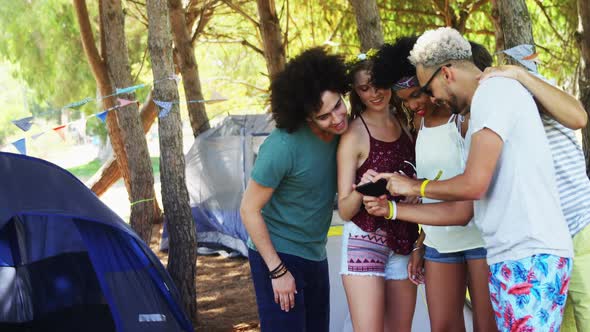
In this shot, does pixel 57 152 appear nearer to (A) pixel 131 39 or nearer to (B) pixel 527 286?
(A) pixel 131 39

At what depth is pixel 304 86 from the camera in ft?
8.34

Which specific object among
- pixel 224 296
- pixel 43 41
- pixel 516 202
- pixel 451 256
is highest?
pixel 43 41

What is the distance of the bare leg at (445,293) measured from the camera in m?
2.64

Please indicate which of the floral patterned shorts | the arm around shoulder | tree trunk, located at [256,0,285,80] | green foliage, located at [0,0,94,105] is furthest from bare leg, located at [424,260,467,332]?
green foliage, located at [0,0,94,105]

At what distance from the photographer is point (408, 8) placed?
1086 cm

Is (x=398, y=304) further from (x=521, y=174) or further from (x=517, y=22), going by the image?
(x=517, y=22)

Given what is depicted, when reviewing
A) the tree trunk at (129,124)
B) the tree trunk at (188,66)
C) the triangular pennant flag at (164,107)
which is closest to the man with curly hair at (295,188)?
the triangular pennant flag at (164,107)

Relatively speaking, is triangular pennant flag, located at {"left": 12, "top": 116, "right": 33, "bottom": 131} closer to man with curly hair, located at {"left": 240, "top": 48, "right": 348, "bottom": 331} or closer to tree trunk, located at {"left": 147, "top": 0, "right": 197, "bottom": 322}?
tree trunk, located at {"left": 147, "top": 0, "right": 197, "bottom": 322}

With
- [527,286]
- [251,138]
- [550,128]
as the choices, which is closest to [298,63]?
[550,128]

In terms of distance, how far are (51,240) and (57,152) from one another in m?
33.6

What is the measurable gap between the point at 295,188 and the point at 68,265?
3.07m

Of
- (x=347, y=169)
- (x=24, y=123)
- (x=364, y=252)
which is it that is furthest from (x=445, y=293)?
(x=24, y=123)

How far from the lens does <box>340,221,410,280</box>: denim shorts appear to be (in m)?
2.62

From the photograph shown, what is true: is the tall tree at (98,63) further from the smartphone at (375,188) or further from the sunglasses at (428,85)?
the sunglasses at (428,85)
